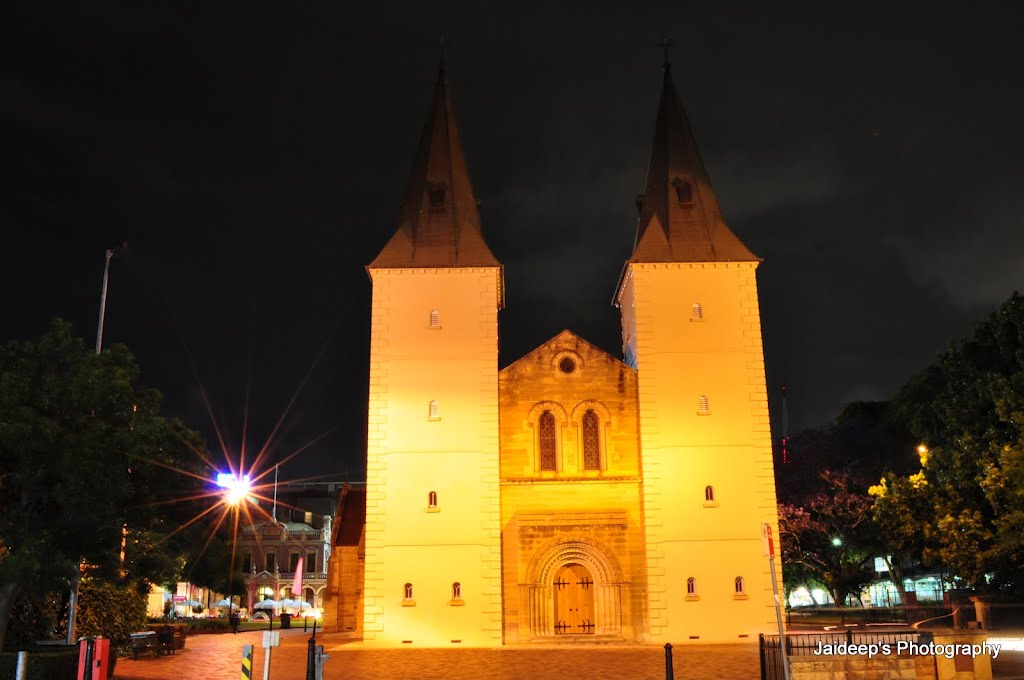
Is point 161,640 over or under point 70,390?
under

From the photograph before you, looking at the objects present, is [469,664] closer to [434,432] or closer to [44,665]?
[434,432]

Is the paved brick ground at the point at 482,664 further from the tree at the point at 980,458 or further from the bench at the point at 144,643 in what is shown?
the tree at the point at 980,458

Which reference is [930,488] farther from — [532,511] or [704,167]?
[704,167]

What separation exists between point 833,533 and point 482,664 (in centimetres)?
3009

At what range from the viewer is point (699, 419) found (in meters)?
33.2

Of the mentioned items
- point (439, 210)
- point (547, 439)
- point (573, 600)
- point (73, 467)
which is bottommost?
point (573, 600)

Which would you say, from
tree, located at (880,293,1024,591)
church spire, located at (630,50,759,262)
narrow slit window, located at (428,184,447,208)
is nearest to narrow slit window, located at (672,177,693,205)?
church spire, located at (630,50,759,262)

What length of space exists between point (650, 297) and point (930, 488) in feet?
37.5

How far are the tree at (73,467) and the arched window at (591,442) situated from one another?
1613 centimetres

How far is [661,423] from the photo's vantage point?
33062 mm

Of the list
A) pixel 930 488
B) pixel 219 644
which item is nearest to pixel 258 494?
pixel 219 644

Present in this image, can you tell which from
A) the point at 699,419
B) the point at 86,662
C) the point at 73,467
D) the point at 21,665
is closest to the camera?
the point at 21,665

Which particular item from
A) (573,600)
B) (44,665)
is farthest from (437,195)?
(44,665)

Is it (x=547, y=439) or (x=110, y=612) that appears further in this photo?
(x=547, y=439)
